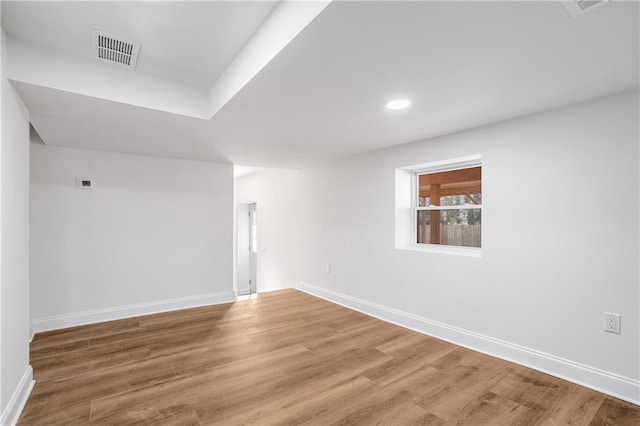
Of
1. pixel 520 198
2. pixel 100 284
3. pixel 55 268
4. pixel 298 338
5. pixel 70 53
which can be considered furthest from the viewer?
pixel 100 284

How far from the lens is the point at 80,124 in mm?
2834

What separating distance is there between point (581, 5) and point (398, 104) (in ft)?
3.93

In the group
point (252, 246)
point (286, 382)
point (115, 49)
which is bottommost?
point (286, 382)

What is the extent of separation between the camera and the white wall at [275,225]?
19.4ft

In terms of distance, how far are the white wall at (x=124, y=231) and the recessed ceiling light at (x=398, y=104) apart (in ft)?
10.4

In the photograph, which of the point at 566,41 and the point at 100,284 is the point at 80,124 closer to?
the point at 100,284

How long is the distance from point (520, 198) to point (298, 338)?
2532 mm

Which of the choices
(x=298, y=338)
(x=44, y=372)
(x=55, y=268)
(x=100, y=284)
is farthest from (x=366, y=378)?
(x=55, y=268)

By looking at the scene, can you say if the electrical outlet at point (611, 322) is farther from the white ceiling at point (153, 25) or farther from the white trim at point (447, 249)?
the white ceiling at point (153, 25)

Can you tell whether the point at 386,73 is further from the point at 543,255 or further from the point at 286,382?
the point at 286,382

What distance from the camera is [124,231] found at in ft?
13.3

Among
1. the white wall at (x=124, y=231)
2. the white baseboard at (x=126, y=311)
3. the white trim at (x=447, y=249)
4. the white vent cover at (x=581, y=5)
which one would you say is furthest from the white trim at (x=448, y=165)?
the white baseboard at (x=126, y=311)

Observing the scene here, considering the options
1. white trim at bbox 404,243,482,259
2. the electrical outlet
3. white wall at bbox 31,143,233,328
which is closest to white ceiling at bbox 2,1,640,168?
white wall at bbox 31,143,233,328

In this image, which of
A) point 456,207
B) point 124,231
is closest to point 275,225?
point 124,231
